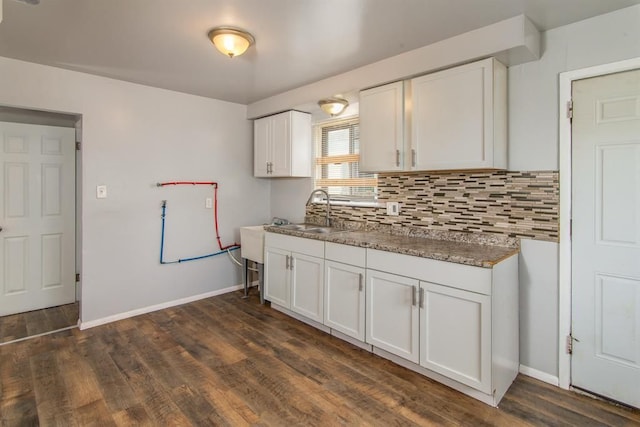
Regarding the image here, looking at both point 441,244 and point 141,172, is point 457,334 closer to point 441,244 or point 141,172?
point 441,244

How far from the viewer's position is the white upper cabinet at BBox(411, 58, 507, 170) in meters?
2.25

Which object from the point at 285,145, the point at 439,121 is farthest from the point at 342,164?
the point at 439,121

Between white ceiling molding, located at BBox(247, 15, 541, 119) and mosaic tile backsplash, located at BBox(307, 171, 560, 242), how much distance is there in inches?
30.7

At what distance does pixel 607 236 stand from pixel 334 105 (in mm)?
2291

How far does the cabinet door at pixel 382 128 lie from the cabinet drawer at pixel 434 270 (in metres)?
0.72

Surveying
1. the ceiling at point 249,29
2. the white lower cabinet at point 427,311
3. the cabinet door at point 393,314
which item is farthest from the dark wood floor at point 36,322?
the cabinet door at point 393,314

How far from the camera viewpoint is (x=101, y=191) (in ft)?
10.5

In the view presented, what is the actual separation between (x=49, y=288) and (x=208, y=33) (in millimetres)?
3227

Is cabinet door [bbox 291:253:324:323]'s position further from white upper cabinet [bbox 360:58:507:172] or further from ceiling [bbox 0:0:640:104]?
ceiling [bbox 0:0:640:104]

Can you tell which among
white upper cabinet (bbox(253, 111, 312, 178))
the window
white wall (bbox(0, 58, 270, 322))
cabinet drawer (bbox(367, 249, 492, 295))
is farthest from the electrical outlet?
white wall (bbox(0, 58, 270, 322))

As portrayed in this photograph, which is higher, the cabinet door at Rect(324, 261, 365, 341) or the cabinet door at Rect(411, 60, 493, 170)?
the cabinet door at Rect(411, 60, 493, 170)

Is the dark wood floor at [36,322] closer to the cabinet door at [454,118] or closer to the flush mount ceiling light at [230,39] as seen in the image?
the flush mount ceiling light at [230,39]

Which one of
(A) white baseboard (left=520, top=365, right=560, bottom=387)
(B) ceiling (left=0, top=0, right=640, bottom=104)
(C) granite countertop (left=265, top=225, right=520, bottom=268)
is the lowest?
(A) white baseboard (left=520, top=365, right=560, bottom=387)

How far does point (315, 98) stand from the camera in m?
3.33
